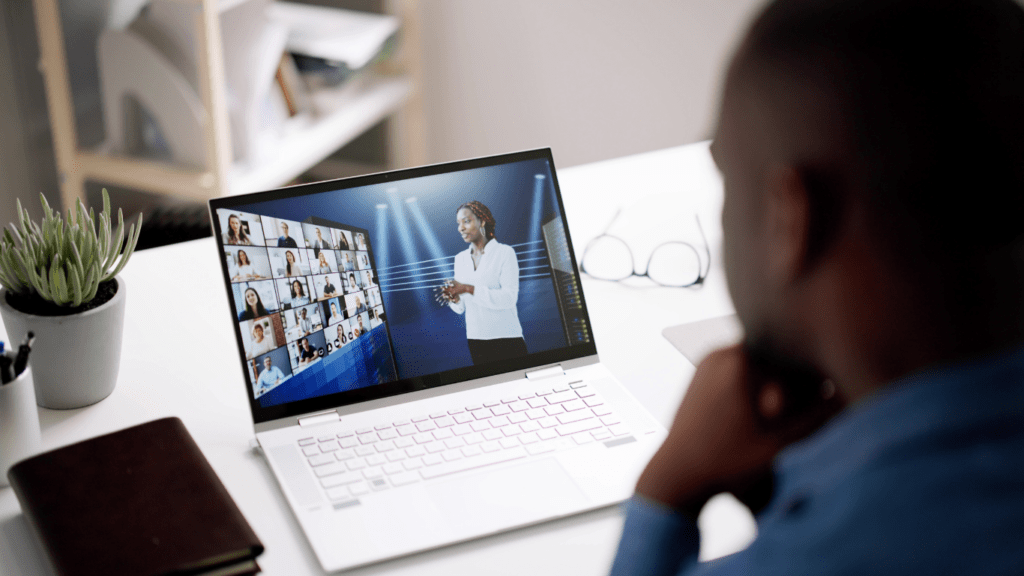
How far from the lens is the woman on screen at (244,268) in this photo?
0.93 meters

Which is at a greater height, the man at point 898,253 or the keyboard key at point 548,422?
the man at point 898,253

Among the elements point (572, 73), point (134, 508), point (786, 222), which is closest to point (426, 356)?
point (134, 508)

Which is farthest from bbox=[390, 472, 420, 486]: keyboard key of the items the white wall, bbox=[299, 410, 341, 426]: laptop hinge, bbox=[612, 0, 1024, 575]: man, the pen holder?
the white wall

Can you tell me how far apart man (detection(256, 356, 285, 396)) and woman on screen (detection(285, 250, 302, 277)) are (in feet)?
0.31

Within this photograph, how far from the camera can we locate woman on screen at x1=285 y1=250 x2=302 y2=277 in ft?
3.11

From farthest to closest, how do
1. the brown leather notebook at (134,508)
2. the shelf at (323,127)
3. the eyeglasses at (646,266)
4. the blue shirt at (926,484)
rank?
the shelf at (323,127), the eyeglasses at (646,266), the brown leather notebook at (134,508), the blue shirt at (926,484)

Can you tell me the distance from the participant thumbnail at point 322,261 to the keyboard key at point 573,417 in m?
0.29

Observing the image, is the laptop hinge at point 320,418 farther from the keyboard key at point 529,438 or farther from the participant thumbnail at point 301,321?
the keyboard key at point 529,438

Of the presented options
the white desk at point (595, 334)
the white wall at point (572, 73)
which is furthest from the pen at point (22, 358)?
the white wall at point (572, 73)

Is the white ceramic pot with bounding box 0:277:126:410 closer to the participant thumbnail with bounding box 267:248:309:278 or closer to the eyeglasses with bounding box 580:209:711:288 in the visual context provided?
the participant thumbnail with bounding box 267:248:309:278

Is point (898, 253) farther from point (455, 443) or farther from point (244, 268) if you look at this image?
point (244, 268)

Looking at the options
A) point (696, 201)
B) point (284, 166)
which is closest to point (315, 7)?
point (284, 166)

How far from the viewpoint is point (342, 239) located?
38.3 inches

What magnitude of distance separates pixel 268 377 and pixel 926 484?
0.67m
